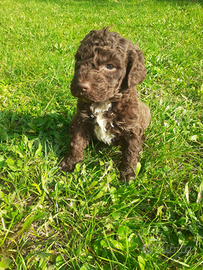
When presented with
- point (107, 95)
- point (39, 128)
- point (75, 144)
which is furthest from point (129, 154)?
point (39, 128)

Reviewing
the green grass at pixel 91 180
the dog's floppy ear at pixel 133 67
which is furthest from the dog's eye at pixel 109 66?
the green grass at pixel 91 180

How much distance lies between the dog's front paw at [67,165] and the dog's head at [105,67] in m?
0.98

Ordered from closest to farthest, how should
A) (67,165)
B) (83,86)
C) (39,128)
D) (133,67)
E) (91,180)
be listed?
(83,86) < (133,67) < (91,180) < (67,165) < (39,128)

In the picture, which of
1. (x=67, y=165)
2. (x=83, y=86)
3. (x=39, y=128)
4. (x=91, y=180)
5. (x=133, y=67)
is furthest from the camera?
(x=39, y=128)

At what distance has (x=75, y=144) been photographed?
266 centimetres

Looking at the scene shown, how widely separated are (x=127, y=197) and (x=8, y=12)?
359 inches

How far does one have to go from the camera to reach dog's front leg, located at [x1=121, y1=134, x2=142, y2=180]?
2574 millimetres

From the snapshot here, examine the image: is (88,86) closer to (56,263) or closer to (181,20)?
(56,263)

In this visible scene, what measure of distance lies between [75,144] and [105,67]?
1.04 metres

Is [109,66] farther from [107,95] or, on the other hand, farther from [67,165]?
[67,165]

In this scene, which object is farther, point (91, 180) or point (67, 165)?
point (67, 165)

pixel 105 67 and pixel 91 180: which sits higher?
pixel 105 67

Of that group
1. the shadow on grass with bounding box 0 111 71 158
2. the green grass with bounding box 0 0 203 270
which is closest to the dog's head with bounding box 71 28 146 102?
the green grass with bounding box 0 0 203 270

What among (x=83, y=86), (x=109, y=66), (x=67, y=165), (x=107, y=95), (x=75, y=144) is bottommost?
(x=67, y=165)
